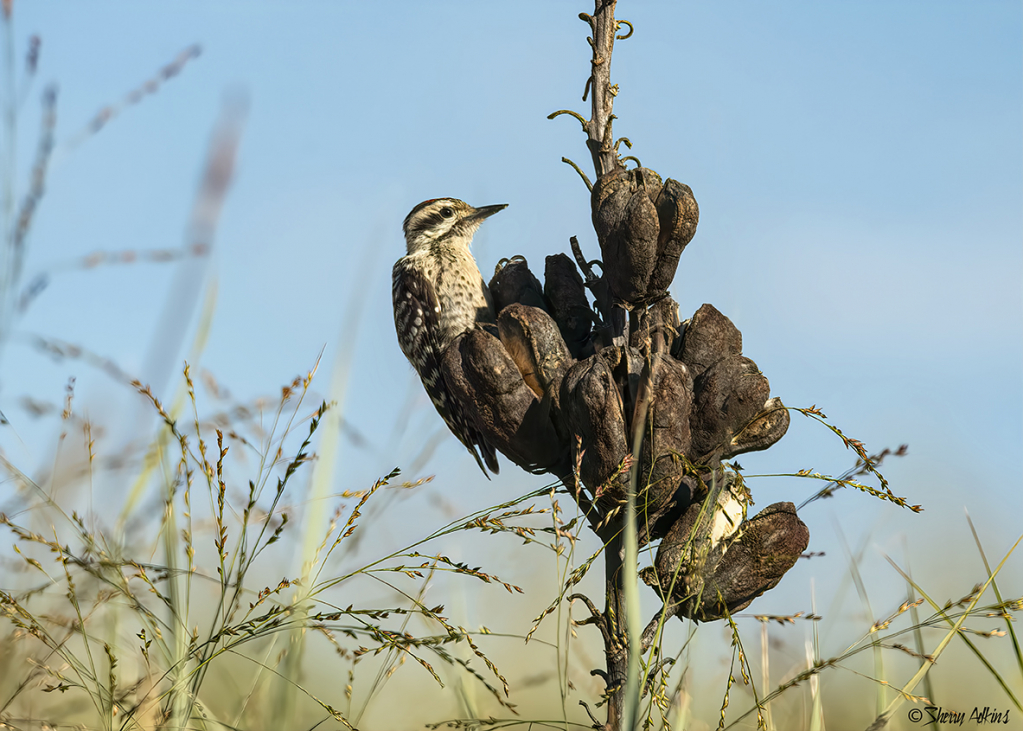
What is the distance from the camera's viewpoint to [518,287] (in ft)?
10.9

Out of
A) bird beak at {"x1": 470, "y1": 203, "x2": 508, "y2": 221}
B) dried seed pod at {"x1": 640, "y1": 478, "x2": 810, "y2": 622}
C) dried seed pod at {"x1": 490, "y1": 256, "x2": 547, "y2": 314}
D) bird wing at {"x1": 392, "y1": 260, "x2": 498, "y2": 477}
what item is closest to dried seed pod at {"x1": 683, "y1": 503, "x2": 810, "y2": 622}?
dried seed pod at {"x1": 640, "y1": 478, "x2": 810, "y2": 622}

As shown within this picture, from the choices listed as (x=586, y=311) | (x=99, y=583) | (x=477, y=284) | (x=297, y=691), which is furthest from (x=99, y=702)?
(x=477, y=284)

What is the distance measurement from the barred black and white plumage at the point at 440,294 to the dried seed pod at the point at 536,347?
1506 millimetres

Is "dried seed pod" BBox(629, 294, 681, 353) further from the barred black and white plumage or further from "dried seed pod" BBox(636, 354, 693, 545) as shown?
the barred black and white plumage

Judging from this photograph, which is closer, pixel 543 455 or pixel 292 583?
pixel 292 583

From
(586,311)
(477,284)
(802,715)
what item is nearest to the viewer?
(586,311)

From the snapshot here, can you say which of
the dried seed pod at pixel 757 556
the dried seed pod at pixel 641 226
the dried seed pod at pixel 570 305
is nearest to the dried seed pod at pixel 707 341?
the dried seed pod at pixel 641 226

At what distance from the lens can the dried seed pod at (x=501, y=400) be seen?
9.22 feet

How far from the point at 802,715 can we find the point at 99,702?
287 centimetres

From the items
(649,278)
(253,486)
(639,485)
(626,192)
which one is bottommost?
(253,486)

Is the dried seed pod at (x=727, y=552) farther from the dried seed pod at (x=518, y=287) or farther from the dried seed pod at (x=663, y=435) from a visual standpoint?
the dried seed pod at (x=518, y=287)

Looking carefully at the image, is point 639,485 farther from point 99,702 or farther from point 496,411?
point 99,702

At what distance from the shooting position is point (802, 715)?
3.62m

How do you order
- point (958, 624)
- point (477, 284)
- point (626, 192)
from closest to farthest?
1. point (958, 624)
2. point (626, 192)
3. point (477, 284)
